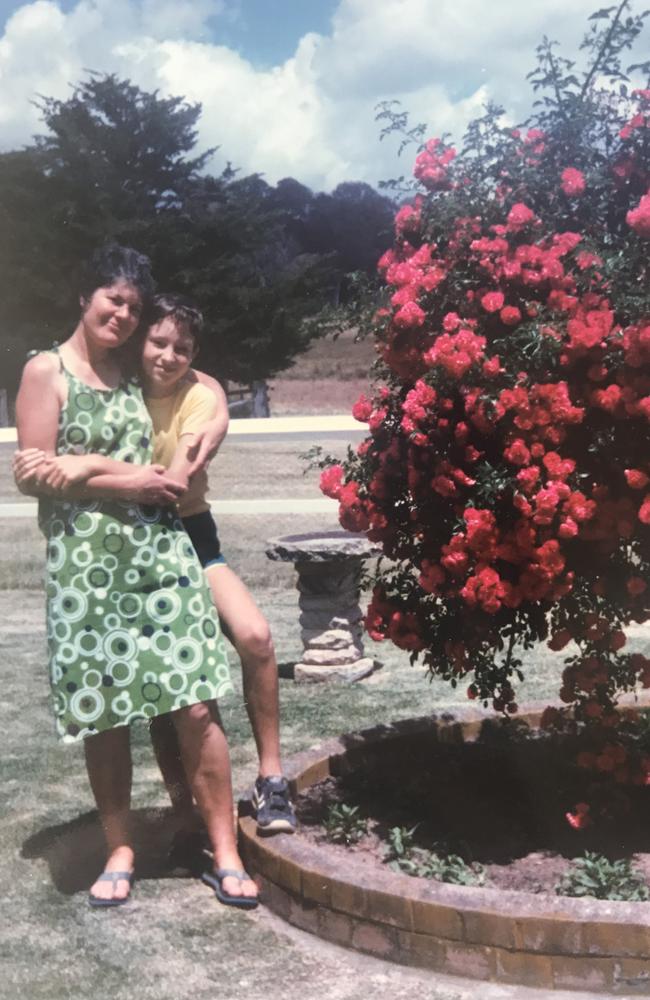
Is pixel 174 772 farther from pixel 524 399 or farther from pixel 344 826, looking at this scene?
pixel 524 399

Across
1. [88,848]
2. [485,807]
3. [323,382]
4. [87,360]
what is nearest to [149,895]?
[88,848]

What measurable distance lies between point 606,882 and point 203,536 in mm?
1597

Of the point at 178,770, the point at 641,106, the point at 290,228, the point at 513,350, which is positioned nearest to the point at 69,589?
the point at 178,770

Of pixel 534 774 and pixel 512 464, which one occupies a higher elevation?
pixel 512 464

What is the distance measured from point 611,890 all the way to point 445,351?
1.57 meters

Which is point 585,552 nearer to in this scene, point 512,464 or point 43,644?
point 512,464

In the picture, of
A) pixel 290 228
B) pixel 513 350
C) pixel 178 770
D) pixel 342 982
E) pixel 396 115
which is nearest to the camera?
pixel 342 982

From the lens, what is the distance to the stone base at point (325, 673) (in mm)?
6848

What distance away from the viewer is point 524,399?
3.44 meters

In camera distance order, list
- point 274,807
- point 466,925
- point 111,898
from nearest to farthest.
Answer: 1. point 466,925
2. point 111,898
3. point 274,807

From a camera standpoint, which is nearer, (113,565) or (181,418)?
(113,565)

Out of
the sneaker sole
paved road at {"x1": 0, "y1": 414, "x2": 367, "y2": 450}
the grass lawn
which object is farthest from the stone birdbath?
paved road at {"x1": 0, "y1": 414, "x2": 367, "y2": 450}

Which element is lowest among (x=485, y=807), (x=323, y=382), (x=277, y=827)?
(x=485, y=807)

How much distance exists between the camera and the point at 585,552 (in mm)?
3764
